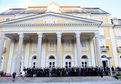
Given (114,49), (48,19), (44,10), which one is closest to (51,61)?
(48,19)

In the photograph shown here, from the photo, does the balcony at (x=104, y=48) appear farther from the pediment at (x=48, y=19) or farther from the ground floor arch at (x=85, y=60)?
the pediment at (x=48, y=19)

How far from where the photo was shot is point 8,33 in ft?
63.1

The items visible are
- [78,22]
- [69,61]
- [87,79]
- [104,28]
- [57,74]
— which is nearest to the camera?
[87,79]

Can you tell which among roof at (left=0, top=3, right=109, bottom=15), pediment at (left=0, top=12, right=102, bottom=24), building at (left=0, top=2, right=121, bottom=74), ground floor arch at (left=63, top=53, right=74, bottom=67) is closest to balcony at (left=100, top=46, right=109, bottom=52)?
building at (left=0, top=2, right=121, bottom=74)

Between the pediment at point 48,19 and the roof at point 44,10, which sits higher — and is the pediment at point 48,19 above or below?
below

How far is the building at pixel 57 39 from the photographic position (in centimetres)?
1880

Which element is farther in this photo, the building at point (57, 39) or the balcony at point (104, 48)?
the balcony at point (104, 48)

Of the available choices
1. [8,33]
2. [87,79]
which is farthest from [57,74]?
[8,33]

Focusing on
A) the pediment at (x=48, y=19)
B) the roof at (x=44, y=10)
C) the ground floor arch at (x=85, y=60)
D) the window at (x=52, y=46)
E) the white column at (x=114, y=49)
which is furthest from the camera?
the roof at (x=44, y=10)

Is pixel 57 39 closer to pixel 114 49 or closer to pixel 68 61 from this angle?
pixel 68 61

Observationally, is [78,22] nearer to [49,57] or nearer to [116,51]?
[49,57]

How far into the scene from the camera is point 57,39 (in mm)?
18703

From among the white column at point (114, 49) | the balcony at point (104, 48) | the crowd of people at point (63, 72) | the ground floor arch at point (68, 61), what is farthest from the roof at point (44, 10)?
the crowd of people at point (63, 72)

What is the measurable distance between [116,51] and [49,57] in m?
15.3
